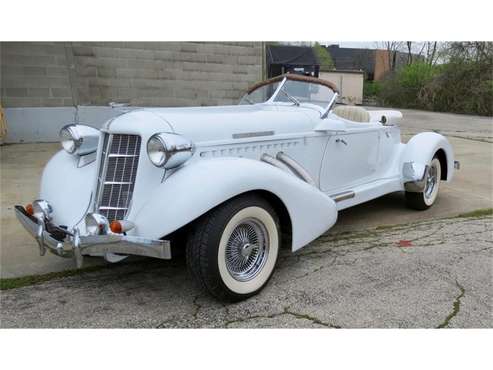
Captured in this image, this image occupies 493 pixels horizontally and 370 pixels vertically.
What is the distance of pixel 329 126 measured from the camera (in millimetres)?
4168

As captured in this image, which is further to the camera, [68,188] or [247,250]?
[68,188]

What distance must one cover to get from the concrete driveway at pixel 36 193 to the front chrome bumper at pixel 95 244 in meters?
0.75

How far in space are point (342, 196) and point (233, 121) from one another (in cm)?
143

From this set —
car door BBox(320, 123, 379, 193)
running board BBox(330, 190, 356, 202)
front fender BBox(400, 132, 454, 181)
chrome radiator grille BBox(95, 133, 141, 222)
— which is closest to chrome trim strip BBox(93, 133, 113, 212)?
chrome radiator grille BBox(95, 133, 141, 222)

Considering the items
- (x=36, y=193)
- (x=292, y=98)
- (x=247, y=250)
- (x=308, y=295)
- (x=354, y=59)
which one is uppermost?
(x=354, y=59)

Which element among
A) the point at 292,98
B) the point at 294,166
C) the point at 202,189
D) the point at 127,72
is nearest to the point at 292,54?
the point at 127,72

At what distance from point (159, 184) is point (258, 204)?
70cm

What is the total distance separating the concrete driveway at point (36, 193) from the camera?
3.81 metres

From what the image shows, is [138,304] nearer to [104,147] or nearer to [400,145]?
[104,147]

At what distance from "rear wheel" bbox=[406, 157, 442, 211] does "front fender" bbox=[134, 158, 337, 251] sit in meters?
2.47

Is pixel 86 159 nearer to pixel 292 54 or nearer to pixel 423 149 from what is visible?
pixel 423 149

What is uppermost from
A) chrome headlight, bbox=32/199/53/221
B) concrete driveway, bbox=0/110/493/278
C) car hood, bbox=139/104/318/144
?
car hood, bbox=139/104/318/144

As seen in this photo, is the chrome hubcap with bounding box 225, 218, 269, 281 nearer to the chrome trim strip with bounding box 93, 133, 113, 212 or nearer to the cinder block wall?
the chrome trim strip with bounding box 93, 133, 113, 212

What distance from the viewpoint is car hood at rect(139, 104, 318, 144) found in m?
3.26
